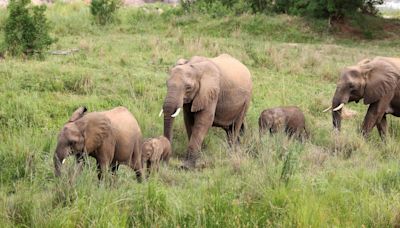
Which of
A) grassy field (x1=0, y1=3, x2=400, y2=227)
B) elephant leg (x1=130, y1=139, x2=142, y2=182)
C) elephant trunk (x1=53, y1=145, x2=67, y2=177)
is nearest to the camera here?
grassy field (x1=0, y1=3, x2=400, y2=227)

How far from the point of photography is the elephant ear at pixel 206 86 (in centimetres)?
831

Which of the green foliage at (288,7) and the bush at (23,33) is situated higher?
the bush at (23,33)

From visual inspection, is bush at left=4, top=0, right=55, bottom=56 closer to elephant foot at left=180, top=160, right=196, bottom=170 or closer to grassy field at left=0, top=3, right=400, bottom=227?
grassy field at left=0, top=3, right=400, bottom=227

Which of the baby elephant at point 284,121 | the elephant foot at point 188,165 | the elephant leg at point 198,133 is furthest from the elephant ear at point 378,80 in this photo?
the elephant foot at point 188,165

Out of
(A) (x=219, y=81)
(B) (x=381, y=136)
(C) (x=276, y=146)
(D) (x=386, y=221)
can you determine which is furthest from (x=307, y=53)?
(D) (x=386, y=221)

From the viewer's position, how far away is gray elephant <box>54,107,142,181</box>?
20.0 feet

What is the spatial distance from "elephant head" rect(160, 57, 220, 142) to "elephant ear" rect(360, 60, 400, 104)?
2.48 metres

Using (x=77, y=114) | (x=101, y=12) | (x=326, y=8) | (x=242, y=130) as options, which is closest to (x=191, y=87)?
(x=242, y=130)

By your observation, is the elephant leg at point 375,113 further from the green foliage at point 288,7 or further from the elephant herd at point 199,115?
the green foliage at point 288,7

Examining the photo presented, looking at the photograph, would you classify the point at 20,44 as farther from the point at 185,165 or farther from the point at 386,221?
the point at 386,221

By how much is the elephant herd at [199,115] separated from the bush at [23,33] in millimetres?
4979

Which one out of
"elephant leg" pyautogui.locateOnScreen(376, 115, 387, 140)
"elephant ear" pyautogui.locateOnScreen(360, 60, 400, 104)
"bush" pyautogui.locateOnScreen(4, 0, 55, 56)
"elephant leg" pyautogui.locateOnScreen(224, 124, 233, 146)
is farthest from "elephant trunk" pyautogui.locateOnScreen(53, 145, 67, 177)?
"bush" pyautogui.locateOnScreen(4, 0, 55, 56)

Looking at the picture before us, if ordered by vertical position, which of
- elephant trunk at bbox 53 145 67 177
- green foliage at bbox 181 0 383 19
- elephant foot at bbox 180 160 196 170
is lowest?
green foliage at bbox 181 0 383 19

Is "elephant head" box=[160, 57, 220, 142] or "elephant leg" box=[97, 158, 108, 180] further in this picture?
A: "elephant head" box=[160, 57, 220, 142]
